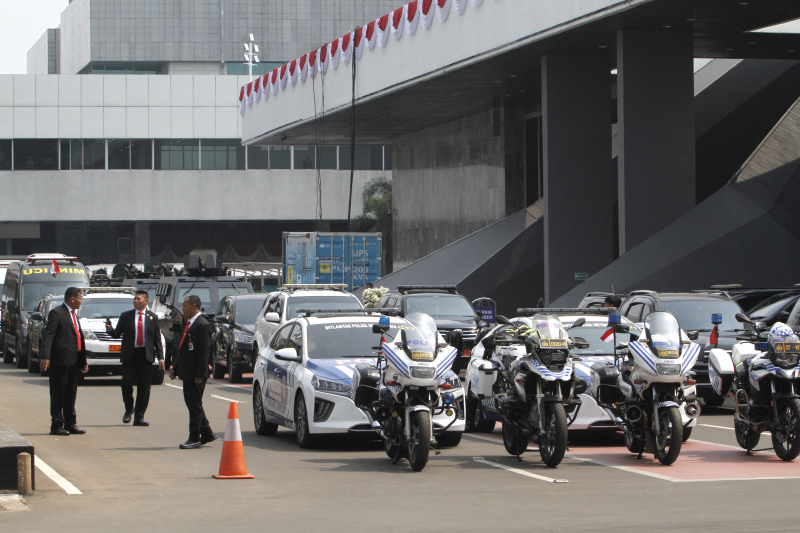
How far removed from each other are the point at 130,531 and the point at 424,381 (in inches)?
164

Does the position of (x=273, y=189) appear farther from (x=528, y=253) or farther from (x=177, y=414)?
(x=177, y=414)

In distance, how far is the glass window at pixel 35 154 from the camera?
267 ft

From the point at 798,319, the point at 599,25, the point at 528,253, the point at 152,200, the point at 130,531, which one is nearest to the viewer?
the point at 130,531

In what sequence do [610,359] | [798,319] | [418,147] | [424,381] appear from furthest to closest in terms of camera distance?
1. [418,147]
2. [798,319]
3. [610,359]
4. [424,381]

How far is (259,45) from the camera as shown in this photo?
339ft

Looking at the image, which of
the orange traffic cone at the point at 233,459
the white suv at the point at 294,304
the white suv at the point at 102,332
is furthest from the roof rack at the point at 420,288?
the orange traffic cone at the point at 233,459

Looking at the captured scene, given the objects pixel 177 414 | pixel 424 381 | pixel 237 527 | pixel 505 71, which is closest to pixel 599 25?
pixel 505 71

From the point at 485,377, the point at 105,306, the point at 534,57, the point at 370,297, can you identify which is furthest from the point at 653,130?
the point at 485,377

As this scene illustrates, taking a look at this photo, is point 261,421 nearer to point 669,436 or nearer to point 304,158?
point 669,436

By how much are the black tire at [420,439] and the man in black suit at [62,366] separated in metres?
5.55

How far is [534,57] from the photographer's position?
3684cm

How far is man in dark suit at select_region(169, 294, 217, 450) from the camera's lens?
14.2 m

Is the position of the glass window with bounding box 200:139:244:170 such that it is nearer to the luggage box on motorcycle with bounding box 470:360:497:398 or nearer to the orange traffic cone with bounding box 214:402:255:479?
the luggage box on motorcycle with bounding box 470:360:497:398

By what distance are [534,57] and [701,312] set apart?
18041mm
